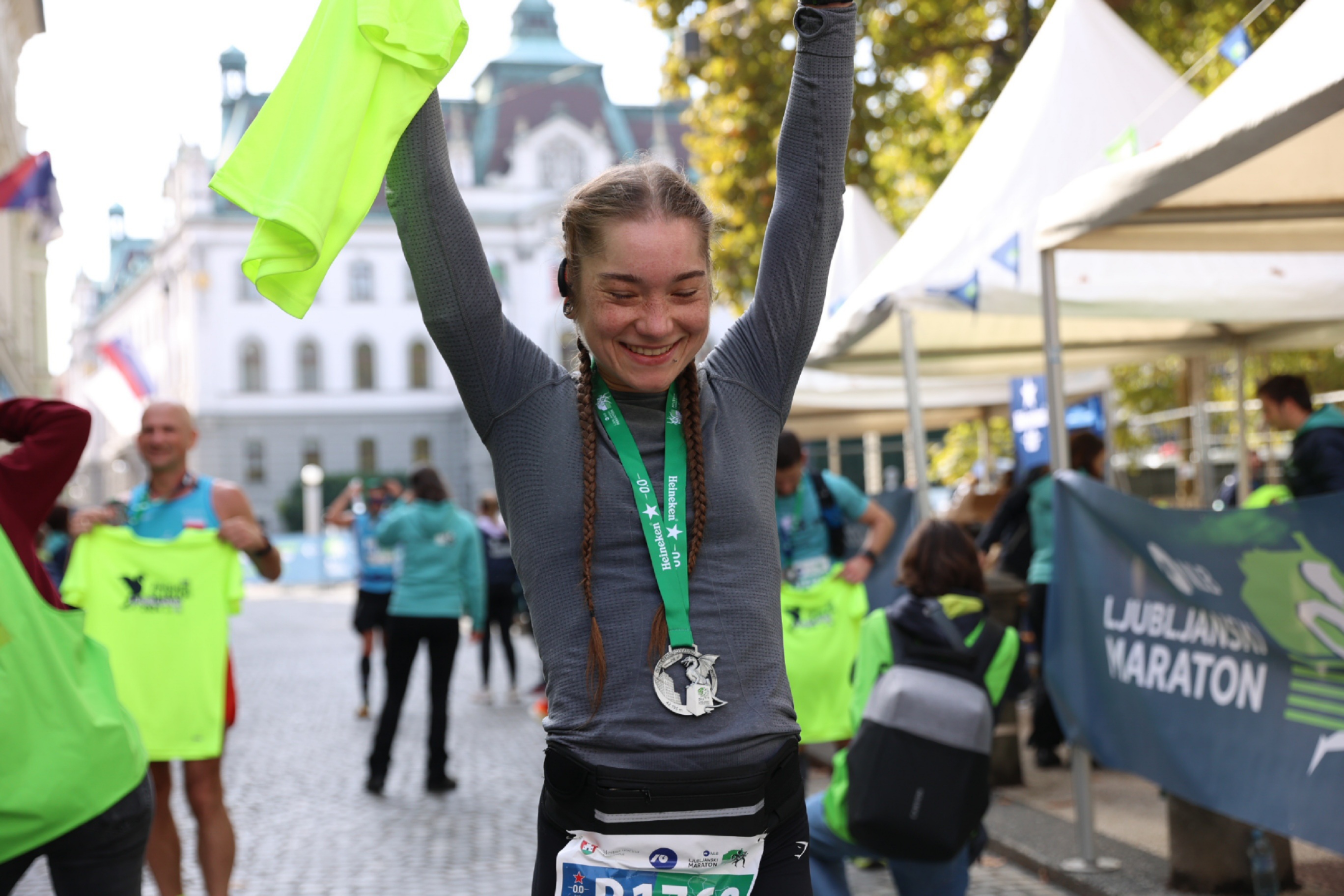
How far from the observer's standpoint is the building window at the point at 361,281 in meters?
61.0

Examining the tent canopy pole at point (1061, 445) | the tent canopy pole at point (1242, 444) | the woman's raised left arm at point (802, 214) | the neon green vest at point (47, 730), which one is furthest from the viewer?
the tent canopy pole at point (1242, 444)

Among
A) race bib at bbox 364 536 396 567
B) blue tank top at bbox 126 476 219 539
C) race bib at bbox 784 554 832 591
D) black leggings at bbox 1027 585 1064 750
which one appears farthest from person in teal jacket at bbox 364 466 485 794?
black leggings at bbox 1027 585 1064 750

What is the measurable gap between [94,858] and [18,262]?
31.9m

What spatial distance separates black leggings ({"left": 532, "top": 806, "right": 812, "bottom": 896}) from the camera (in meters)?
1.99

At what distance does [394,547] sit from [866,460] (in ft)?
87.7

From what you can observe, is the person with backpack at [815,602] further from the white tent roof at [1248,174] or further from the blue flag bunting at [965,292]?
the white tent roof at [1248,174]

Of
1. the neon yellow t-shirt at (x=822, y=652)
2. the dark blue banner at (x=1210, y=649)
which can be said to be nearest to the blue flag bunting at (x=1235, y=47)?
the dark blue banner at (x=1210, y=649)

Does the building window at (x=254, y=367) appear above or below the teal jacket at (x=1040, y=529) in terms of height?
above

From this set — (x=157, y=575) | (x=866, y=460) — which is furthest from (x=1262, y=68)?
(x=866, y=460)

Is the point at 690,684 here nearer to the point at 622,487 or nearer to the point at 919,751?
the point at 622,487

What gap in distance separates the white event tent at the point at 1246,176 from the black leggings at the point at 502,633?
8.52 metres

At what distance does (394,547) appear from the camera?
10.0 metres

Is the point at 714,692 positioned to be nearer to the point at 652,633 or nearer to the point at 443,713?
the point at 652,633

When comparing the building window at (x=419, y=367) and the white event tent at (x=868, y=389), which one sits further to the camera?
the building window at (x=419, y=367)
